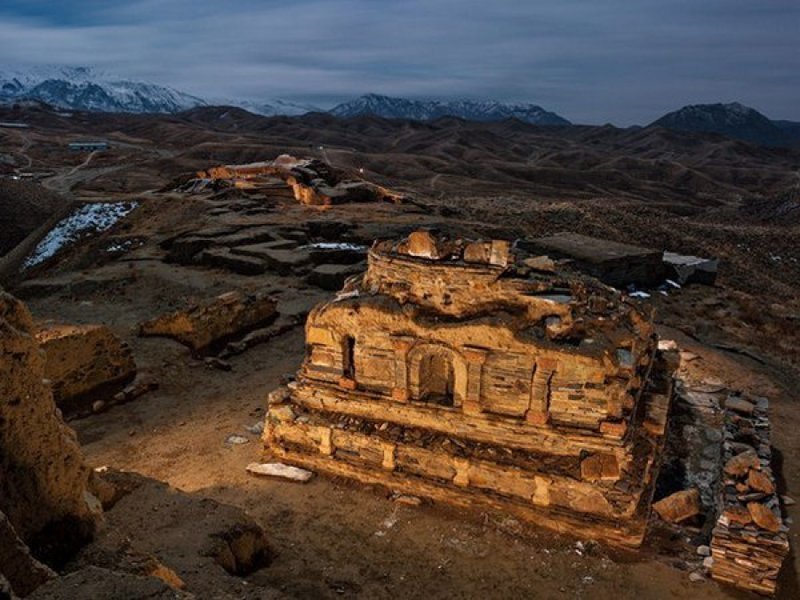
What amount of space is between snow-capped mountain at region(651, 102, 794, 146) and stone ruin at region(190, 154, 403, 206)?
478 feet

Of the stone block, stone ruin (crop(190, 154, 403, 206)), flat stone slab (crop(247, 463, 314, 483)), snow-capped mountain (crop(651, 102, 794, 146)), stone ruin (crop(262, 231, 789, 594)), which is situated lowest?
flat stone slab (crop(247, 463, 314, 483))

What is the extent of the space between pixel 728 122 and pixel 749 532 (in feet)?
608

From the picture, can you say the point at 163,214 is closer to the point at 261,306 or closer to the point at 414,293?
the point at 261,306

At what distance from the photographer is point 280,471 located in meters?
9.03

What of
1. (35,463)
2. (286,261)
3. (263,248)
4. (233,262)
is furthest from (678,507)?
(263,248)

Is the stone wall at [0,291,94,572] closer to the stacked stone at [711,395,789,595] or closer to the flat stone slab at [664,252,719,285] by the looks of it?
the stacked stone at [711,395,789,595]

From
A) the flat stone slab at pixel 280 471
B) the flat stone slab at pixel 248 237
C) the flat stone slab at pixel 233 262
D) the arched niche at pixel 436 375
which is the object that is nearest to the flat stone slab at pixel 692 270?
the flat stone slab at pixel 233 262

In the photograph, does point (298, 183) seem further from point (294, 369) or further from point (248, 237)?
point (294, 369)

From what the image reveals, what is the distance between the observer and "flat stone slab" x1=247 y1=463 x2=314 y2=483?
8898mm

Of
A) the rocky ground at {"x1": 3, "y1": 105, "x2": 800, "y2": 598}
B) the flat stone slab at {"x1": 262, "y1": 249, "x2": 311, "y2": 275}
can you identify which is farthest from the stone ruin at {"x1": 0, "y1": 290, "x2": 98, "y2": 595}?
the flat stone slab at {"x1": 262, "y1": 249, "x2": 311, "y2": 275}

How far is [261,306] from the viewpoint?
1602cm

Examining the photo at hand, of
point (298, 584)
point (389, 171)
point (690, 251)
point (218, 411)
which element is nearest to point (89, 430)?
point (218, 411)

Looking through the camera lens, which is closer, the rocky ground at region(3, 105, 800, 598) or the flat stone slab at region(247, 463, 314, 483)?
the rocky ground at region(3, 105, 800, 598)

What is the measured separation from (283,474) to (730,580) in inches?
233
